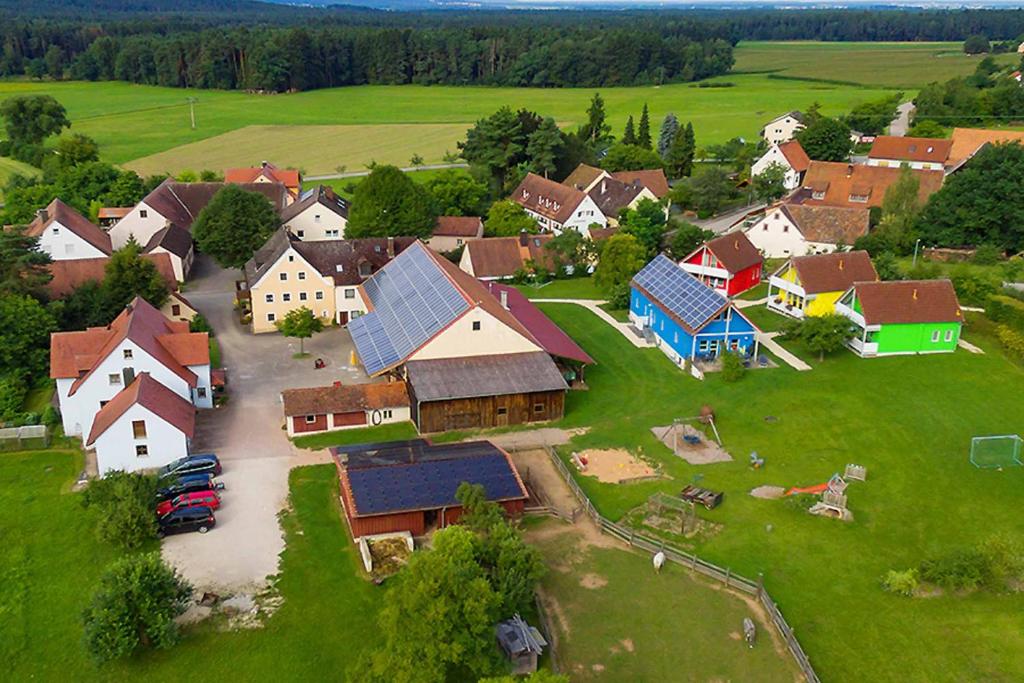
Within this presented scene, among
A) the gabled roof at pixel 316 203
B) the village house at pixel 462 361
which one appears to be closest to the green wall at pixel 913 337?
the village house at pixel 462 361

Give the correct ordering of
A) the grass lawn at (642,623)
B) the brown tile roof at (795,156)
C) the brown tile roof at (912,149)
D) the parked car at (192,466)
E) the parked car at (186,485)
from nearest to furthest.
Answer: the grass lawn at (642,623)
the parked car at (186,485)
the parked car at (192,466)
the brown tile roof at (912,149)
the brown tile roof at (795,156)

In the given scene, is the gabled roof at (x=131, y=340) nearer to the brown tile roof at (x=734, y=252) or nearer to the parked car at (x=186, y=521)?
the parked car at (x=186, y=521)

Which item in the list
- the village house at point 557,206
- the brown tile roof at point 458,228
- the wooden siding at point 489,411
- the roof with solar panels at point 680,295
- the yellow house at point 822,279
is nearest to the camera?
the wooden siding at point 489,411

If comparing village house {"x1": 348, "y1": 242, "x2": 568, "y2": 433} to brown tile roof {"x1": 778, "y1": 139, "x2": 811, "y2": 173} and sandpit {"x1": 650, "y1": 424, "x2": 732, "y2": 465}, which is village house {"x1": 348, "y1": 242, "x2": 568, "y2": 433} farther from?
brown tile roof {"x1": 778, "y1": 139, "x2": 811, "y2": 173}

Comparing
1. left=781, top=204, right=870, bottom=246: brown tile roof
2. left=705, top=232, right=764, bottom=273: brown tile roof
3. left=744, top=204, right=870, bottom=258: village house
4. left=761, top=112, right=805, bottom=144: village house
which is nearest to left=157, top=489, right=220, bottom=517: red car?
left=705, top=232, right=764, bottom=273: brown tile roof

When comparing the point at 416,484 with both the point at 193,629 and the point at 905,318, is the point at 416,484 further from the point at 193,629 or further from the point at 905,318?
the point at 905,318

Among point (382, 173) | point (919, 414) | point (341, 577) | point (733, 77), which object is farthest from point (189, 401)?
point (733, 77)

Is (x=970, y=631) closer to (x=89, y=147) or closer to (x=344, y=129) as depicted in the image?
(x=89, y=147)

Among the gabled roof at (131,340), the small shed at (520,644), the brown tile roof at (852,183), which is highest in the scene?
the brown tile roof at (852,183)
